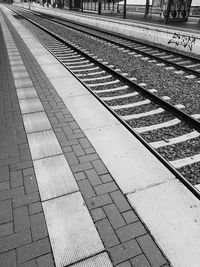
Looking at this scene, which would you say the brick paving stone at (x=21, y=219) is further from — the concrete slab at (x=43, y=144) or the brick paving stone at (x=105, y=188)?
the concrete slab at (x=43, y=144)

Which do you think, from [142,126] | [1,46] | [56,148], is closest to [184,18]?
[1,46]

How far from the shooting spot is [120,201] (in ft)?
11.2

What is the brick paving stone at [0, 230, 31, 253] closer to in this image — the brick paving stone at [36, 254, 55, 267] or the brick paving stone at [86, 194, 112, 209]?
the brick paving stone at [36, 254, 55, 267]

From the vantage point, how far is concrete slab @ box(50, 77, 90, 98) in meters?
7.39

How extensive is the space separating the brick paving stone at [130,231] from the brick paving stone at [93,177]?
0.92 meters

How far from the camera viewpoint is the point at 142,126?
5.70 metres

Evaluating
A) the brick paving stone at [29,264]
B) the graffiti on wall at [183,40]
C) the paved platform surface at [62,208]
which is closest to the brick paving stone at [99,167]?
the paved platform surface at [62,208]

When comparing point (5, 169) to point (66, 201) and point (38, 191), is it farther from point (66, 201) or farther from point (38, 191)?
point (66, 201)

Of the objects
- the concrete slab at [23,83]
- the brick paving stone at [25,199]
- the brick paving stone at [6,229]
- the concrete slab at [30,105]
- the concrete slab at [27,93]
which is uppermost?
the concrete slab at [23,83]

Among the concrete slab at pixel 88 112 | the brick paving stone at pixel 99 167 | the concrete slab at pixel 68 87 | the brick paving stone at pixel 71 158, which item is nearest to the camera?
the brick paving stone at pixel 99 167

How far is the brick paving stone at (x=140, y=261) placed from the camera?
262 cm

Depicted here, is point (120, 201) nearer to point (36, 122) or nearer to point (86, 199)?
point (86, 199)

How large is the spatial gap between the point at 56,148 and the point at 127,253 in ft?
8.06

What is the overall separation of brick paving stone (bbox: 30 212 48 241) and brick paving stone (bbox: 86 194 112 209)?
66 centimetres
